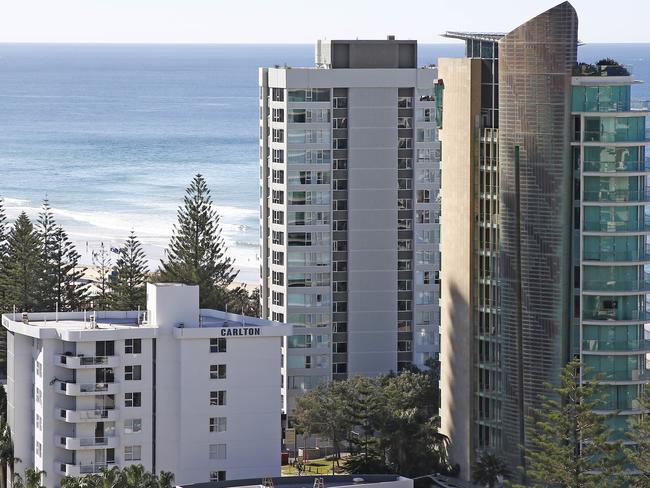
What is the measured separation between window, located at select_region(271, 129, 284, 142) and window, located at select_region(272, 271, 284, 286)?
4.40m

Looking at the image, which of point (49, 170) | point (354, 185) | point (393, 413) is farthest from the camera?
point (49, 170)

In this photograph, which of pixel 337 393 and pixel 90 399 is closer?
pixel 90 399

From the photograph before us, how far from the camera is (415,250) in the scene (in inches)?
2539

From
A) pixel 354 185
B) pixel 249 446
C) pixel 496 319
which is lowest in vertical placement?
pixel 249 446

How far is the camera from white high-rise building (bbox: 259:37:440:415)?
63.6 m

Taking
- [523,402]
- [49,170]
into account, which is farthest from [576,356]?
[49,170]

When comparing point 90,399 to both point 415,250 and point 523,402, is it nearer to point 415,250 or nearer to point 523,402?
point 523,402

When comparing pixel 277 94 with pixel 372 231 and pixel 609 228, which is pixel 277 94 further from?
pixel 609 228

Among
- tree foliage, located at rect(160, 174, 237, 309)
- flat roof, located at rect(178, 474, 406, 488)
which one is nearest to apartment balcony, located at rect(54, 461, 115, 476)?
flat roof, located at rect(178, 474, 406, 488)

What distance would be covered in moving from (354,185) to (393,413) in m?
13.1

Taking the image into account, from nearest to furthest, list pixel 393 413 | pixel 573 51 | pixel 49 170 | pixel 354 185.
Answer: pixel 573 51, pixel 393 413, pixel 354 185, pixel 49 170

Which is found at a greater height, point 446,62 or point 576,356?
point 446,62

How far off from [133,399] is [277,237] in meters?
15.9

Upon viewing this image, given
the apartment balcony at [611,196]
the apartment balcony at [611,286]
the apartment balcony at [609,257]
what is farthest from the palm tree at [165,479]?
the apartment balcony at [611,196]
